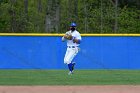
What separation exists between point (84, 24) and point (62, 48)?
57.5ft

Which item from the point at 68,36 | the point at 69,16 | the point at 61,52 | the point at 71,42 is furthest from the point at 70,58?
the point at 69,16

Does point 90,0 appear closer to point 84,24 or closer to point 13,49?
point 84,24

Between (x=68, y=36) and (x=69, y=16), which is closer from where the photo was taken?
(x=68, y=36)

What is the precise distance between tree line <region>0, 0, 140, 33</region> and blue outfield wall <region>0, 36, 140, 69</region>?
1254cm

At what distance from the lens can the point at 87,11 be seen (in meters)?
42.0

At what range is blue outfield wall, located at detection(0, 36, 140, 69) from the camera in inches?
827
